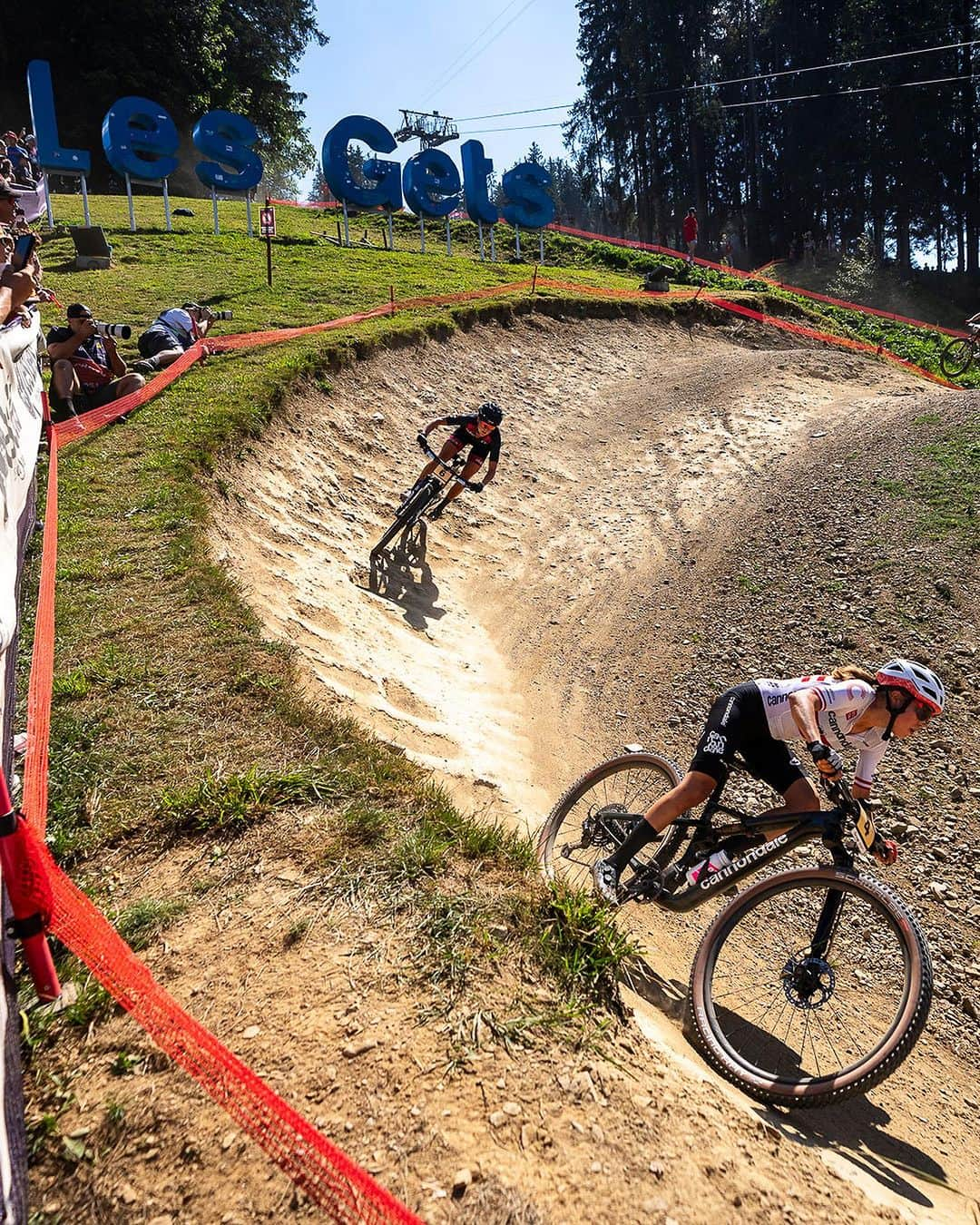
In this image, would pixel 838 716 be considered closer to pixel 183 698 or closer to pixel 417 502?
pixel 183 698

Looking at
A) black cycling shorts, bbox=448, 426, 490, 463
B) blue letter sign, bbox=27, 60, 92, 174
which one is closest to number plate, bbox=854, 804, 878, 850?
black cycling shorts, bbox=448, 426, 490, 463

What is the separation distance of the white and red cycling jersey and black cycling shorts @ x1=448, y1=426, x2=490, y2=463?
779 centimetres

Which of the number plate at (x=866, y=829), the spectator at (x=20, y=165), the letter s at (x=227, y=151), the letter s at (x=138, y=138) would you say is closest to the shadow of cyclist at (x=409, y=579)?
the number plate at (x=866, y=829)

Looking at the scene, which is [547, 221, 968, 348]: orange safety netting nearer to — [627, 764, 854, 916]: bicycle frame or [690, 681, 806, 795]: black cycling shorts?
[690, 681, 806, 795]: black cycling shorts

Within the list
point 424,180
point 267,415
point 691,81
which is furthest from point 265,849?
point 691,81

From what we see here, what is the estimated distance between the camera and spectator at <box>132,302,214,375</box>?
14055mm

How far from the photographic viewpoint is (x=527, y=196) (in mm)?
35781

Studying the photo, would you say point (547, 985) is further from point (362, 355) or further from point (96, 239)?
point (96, 239)

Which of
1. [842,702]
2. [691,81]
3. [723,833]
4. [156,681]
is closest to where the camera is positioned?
[842,702]

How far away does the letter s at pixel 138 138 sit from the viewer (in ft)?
92.3

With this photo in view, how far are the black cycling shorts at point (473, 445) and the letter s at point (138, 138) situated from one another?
24.0 metres

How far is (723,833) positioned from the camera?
5.31m

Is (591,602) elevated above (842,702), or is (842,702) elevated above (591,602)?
(842,702)

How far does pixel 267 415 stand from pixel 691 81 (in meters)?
66.5
